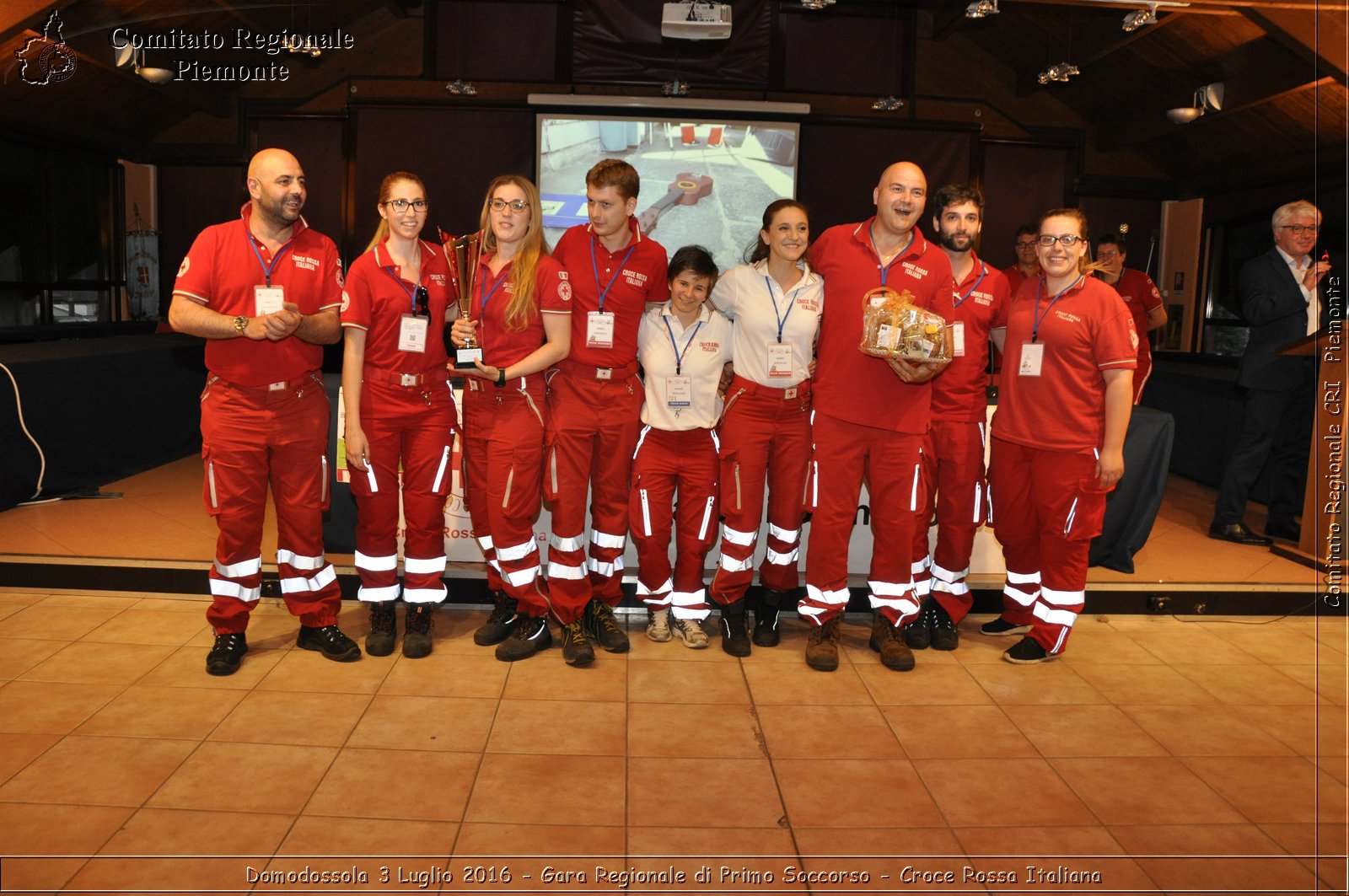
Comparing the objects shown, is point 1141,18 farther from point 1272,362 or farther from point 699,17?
point 699,17

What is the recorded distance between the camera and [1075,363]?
145 inches

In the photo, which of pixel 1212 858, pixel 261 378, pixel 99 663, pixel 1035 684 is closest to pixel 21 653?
pixel 99 663

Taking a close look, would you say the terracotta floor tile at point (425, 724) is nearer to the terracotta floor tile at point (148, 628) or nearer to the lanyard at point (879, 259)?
the terracotta floor tile at point (148, 628)

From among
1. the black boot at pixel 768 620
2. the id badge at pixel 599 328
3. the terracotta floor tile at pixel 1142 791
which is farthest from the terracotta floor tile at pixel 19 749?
the terracotta floor tile at pixel 1142 791

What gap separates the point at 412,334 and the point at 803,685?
194 cm

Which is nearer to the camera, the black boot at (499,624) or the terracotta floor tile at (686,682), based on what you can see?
the terracotta floor tile at (686,682)

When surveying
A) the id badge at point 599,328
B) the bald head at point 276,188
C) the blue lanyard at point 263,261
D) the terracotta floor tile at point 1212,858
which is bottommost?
the terracotta floor tile at point 1212,858

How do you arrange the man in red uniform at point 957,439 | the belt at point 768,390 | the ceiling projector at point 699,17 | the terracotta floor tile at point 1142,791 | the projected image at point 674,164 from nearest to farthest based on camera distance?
the terracotta floor tile at point 1142,791 → the belt at point 768,390 → the man in red uniform at point 957,439 → the ceiling projector at point 699,17 → the projected image at point 674,164

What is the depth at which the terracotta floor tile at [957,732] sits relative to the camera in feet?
9.91

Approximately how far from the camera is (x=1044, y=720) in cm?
329

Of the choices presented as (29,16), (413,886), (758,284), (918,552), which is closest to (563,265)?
(758,284)

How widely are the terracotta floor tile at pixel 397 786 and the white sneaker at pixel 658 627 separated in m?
1.22

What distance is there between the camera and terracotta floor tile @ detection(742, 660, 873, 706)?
3404 mm

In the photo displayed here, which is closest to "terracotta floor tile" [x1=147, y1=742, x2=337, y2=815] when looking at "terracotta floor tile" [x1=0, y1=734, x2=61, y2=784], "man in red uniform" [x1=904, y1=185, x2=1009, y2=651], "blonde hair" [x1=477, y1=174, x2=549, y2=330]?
"terracotta floor tile" [x1=0, y1=734, x2=61, y2=784]
